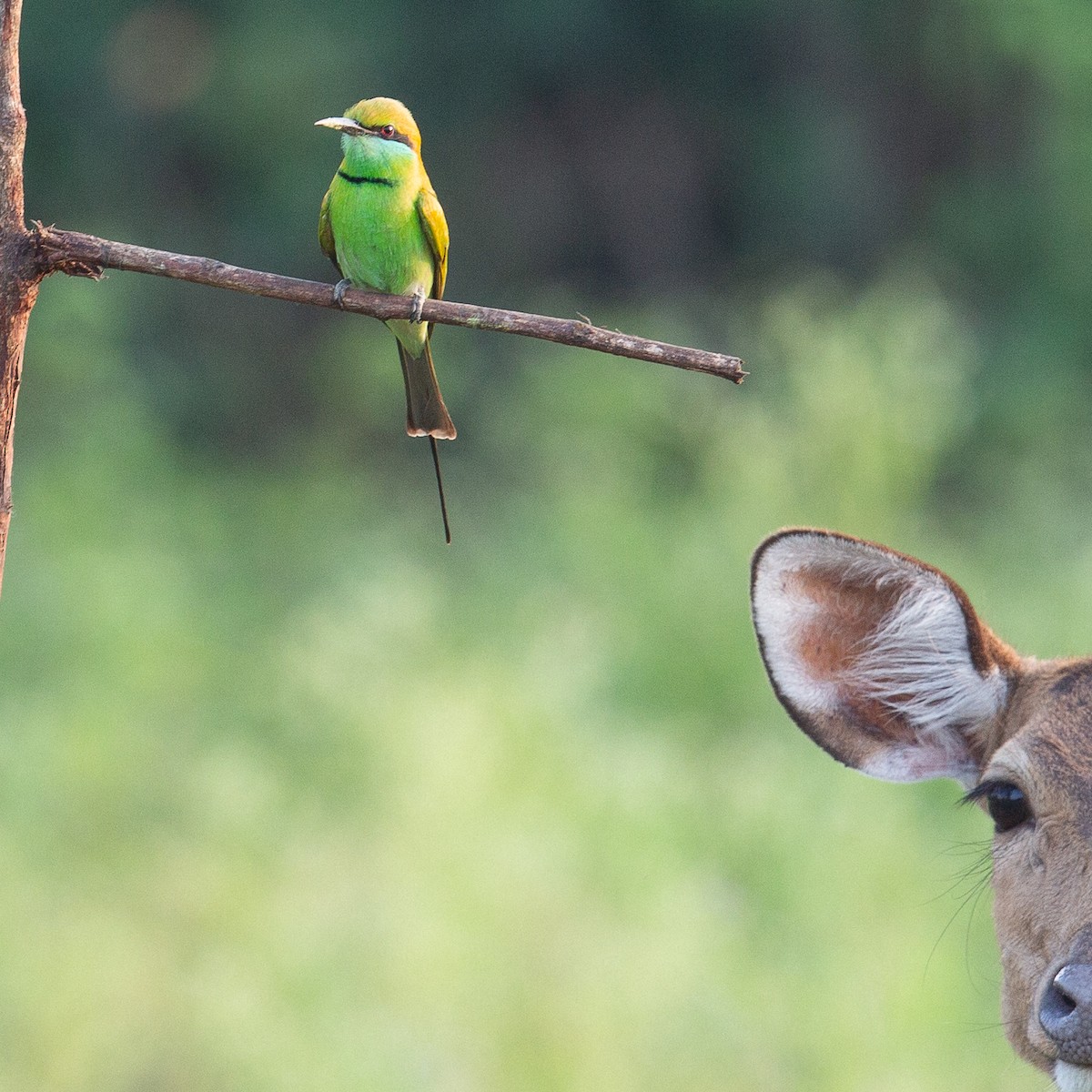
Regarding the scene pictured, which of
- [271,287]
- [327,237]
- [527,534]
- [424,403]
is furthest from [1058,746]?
[527,534]

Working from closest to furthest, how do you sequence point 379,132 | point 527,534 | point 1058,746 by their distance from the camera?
1. point 1058,746
2. point 379,132
3. point 527,534

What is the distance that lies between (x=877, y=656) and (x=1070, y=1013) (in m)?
0.85

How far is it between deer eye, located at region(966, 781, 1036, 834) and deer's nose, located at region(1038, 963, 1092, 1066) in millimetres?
350

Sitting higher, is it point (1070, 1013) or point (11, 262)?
point (11, 262)

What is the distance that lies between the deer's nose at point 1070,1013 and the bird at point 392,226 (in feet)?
4.01

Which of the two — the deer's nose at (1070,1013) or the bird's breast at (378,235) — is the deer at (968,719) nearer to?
the deer's nose at (1070,1013)

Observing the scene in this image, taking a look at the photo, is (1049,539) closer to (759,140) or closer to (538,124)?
(759,140)

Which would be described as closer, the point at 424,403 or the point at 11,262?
the point at 11,262

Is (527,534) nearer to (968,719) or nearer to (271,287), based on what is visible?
(968,719)

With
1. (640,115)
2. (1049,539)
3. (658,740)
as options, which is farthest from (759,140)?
(658,740)

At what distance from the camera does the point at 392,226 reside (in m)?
2.89

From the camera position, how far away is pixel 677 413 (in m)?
10.7

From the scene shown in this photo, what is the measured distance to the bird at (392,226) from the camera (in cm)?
263

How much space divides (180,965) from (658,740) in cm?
258
